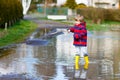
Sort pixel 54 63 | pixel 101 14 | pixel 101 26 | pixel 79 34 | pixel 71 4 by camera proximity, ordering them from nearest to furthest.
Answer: pixel 79 34 < pixel 54 63 < pixel 101 26 < pixel 101 14 < pixel 71 4

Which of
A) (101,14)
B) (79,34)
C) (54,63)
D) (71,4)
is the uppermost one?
(79,34)

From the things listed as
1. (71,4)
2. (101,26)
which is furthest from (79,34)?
(71,4)

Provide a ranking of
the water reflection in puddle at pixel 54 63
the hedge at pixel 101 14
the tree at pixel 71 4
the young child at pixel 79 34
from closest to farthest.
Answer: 1. the water reflection in puddle at pixel 54 63
2. the young child at pixel 79 34
3. the hedge at pixel 101 14
4. the tree at pixel 71 4

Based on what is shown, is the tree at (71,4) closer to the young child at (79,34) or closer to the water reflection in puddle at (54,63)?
the water reflection in puddle at (54,63)

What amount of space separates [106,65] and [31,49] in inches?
206

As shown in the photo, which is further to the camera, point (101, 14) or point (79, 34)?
point (101, 14)

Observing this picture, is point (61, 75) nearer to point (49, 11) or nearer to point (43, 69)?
point (43, 69)

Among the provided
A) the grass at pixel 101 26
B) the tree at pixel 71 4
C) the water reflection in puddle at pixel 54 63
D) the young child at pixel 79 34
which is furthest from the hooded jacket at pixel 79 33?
the tree at pixel 71 4

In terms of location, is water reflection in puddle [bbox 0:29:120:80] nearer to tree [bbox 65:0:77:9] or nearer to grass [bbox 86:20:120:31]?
grass [bbox 86:20:120:31]

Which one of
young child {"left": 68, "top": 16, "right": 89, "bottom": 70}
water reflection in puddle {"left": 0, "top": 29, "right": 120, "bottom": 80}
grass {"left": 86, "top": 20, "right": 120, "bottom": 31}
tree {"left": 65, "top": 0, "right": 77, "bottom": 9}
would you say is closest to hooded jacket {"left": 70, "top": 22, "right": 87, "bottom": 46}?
young child {"left": 68, "top": 16, "right": 89, "bottom": 70}

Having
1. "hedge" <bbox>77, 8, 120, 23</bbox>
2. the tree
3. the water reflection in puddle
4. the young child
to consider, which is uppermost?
the young child

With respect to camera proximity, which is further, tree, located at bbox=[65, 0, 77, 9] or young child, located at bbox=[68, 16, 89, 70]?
tree, located at bbox=[65, 0, 77, 9]

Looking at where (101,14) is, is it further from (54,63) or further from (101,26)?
(54,63)

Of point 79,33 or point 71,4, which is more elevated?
point 79,33
